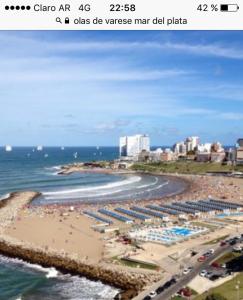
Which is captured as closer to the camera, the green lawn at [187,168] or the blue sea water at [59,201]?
the blue sea water at [59,201]

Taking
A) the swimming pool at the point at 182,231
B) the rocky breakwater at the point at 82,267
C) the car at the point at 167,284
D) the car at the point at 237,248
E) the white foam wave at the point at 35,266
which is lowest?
the white foam wave at the point at 35,266

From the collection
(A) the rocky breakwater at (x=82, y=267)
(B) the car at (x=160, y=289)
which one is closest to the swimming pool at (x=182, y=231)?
(A) the rocky breakwater at (x=82, y=267)

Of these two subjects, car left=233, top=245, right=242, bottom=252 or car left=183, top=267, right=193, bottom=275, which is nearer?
car left=183, top=267, right=193, bottom=275

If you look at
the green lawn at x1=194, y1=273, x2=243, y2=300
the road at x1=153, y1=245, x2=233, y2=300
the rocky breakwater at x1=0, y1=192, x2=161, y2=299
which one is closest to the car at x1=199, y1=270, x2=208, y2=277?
the road at x1=153, y1=245, x2=233, y2=300

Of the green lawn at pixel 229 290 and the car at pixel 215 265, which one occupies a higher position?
the green lawn at pixel 229 290


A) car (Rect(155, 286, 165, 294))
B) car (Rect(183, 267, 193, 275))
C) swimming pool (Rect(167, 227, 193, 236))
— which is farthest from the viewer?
swimming pool (Rect(167, 227, 193, 236))

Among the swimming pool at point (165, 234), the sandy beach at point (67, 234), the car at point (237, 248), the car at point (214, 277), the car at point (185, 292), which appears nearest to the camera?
the car at point (185, 292)

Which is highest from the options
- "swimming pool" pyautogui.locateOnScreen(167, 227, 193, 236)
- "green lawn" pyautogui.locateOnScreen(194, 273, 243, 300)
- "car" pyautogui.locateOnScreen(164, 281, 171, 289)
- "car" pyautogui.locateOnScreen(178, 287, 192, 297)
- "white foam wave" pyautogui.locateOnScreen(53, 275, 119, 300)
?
"green lawn" pyautogui.locateOnScreen(194, 273, 243, 300)

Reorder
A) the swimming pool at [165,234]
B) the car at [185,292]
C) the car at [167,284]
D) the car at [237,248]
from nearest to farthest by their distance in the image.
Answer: the car at [185,292], the car at [167,284], the car at [237,248], the swimming pool at [165,234]

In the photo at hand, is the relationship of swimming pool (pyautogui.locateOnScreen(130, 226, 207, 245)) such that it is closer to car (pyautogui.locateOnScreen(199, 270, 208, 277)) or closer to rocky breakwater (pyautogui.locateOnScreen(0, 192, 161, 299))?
rocky breakwater (pyautogui.locateOnScreen(0, 192, 161, 299))

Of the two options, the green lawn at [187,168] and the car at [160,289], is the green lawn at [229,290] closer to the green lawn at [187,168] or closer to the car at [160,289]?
the car at [160,289]
